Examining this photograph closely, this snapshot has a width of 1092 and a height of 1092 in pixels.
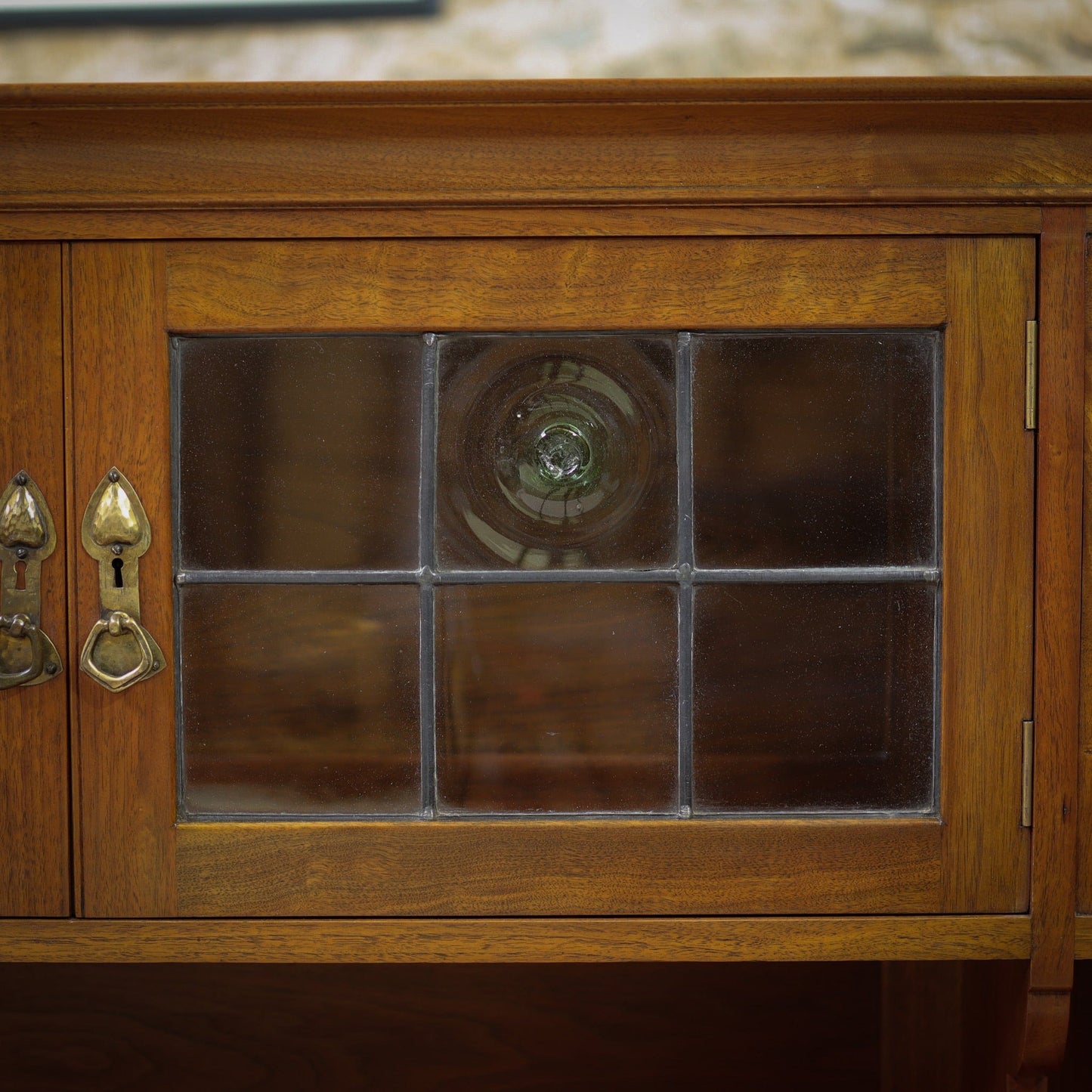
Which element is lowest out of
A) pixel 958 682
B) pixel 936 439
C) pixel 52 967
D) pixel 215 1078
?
pixel 215 1078

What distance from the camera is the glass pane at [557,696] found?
1.95 feet

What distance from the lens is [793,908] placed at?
582 mm

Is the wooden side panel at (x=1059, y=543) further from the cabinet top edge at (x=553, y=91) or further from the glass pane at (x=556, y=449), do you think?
the glass pane at (x=556, y=449)

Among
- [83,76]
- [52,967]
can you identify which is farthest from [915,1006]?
[83,76]

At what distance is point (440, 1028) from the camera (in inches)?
33.9

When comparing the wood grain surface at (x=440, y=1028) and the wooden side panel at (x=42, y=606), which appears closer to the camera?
the wooden side panel at (x=42, y=606)

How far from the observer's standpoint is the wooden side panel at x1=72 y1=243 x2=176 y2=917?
0.57 m

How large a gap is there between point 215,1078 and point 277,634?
1.72 feet

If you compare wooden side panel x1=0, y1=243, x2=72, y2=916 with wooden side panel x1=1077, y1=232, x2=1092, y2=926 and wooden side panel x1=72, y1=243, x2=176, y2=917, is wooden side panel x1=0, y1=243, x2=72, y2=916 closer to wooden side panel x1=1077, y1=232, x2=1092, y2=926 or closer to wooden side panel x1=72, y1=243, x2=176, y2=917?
wooden side panel x1=72, y1=243, x2=176, y2=917

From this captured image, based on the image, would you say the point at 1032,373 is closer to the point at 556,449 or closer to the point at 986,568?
the point at 986,568

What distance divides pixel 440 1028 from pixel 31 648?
0.53 meters

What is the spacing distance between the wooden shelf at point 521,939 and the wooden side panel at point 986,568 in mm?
29

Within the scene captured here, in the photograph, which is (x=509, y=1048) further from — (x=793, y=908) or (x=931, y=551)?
(x=931, y=551)

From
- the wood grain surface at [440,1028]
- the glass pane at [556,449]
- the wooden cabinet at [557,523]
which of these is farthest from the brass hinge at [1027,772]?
the wood grain surface at [440,1028]
